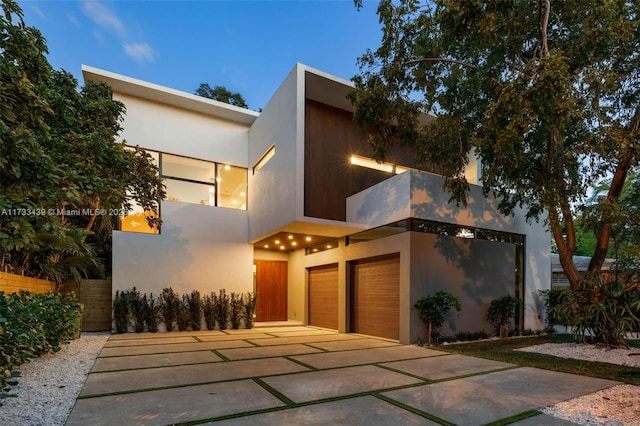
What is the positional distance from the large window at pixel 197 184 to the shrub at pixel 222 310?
2699mm

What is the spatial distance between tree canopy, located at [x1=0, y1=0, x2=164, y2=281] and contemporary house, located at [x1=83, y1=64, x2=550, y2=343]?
219 cm

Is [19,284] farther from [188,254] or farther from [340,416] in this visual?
[340,416]

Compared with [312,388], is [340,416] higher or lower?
higher

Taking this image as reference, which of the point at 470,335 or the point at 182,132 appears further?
the point at 182,132

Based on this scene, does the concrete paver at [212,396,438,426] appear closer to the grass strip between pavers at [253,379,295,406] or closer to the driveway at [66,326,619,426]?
the driveway at [66,326,619,426]

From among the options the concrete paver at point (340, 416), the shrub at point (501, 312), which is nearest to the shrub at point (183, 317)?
the concrete paver at point (340, 416)

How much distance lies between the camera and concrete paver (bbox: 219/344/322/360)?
21.5 ft

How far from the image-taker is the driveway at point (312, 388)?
136 inches

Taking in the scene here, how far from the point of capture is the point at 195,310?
10648 mm

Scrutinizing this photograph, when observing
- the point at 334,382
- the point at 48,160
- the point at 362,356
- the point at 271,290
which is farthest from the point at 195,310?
the point at 48,160

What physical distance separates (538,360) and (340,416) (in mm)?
4345

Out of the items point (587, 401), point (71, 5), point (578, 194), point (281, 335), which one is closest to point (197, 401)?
point (587, 401)

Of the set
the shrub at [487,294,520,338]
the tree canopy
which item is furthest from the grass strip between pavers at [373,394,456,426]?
the shrub at [487,294,520,338]

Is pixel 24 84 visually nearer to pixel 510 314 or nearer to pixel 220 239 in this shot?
pixel 220 239
